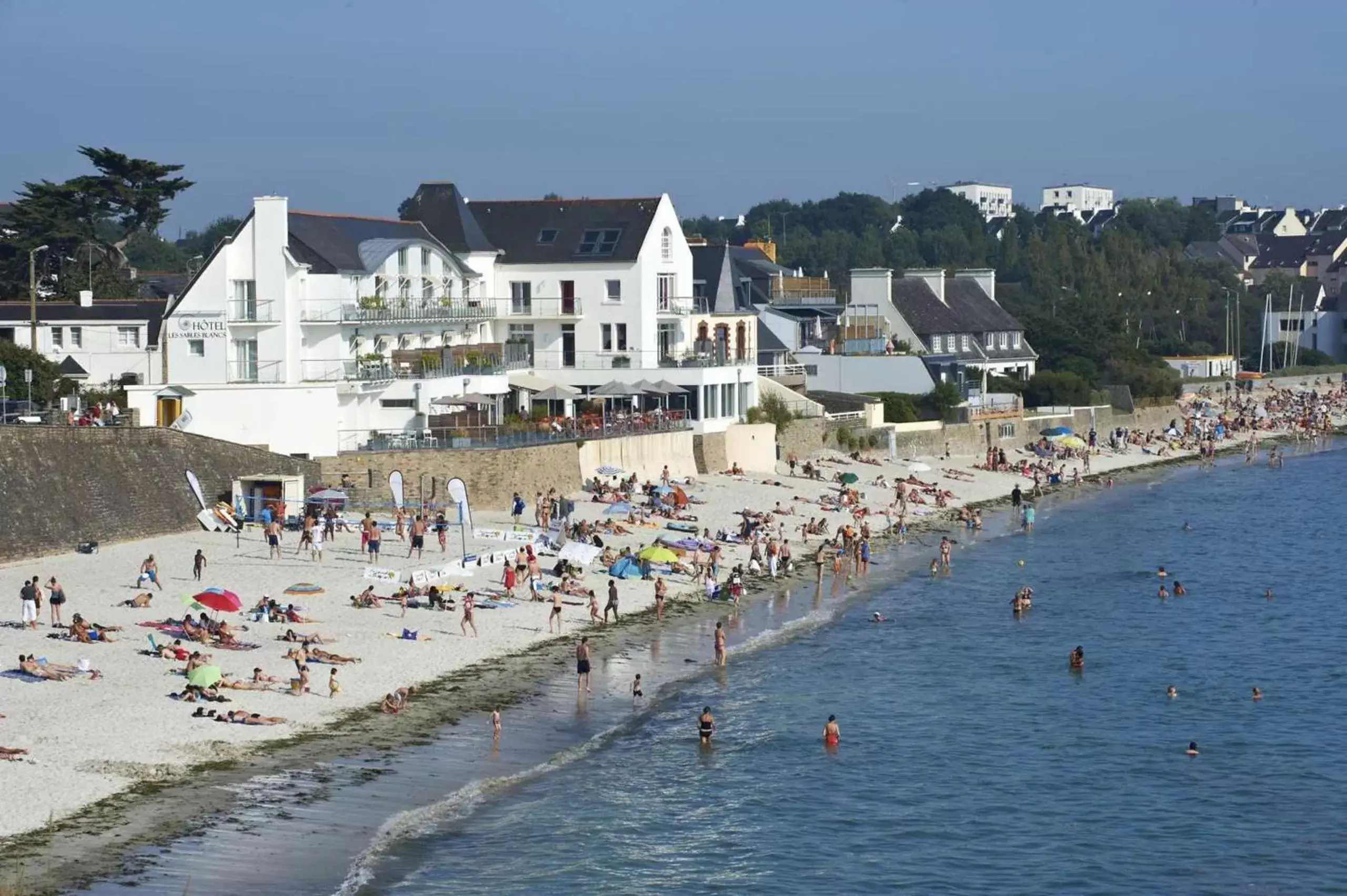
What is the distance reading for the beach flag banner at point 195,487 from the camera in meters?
43.9

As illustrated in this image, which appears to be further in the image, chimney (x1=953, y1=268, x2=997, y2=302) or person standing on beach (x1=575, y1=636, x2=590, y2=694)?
chimney (x1=953, y1=268, x2=997, y2=302)

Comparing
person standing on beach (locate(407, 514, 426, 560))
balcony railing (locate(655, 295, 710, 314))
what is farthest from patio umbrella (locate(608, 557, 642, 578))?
balcony railing (locate(655, 295, 710, 314))

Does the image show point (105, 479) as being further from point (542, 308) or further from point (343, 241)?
point (542, 308)

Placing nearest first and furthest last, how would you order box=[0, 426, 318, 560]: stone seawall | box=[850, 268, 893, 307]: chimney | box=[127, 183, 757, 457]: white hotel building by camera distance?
box=[0, 426, 318, 560]: stone seawall, box=[127, 183, 757, 457]: white hotel building, box=[850, 268, 893, 307]: chimney

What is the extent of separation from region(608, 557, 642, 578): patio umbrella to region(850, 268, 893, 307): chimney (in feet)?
141

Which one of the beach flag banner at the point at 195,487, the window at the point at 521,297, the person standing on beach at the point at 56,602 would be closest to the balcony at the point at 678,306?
the window at the point at 521,297

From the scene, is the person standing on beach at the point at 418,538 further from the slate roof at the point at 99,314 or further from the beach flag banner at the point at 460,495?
the slate roof at the point at 99,314

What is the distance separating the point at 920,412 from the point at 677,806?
163ft

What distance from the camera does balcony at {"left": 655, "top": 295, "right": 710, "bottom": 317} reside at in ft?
203

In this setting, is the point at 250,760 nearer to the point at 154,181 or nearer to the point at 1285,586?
the point at 1285,586

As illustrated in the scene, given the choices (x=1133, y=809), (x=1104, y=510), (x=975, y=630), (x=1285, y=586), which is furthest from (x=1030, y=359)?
(x=1133, y=809)

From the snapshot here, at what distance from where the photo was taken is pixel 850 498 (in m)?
59.5

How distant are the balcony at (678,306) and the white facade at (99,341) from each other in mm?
16715

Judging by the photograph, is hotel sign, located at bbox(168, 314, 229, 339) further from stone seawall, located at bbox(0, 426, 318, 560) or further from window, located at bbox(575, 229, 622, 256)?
window, located at bbox(575, 229, 622, 256)
